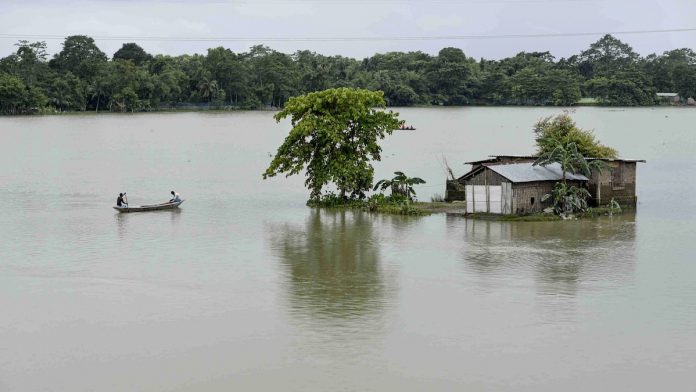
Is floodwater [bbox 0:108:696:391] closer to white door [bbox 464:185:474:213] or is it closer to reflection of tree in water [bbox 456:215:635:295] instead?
reflection of tree in water [bbox 456:215:635:295]

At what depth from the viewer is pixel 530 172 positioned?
121 feet

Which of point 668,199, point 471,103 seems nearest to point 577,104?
point 471,103

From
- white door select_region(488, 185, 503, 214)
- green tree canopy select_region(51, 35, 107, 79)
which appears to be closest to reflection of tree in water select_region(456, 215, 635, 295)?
white door select_region(488, 185, 503, 214)

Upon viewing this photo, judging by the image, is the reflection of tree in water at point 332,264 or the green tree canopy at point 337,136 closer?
the reflection of tree in water at point 332,264

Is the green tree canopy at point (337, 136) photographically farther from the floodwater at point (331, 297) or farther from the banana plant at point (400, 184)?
the floodwater at point (331, 297)

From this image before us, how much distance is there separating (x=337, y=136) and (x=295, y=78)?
361 feet

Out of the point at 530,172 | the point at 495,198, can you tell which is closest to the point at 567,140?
the point at 530,172

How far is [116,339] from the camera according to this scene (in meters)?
21.8

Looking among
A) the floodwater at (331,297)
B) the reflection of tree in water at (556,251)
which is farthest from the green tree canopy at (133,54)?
the reflection of tree in water at (556,251)

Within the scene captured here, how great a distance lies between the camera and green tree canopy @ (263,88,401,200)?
1565 inches

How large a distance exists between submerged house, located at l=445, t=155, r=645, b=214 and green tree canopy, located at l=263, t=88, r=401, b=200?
4379 millimetres

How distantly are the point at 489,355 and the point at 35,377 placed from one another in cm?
922

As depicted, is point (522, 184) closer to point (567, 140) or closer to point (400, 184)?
point (567, 140)

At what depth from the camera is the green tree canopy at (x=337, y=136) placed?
39750 millimetres
